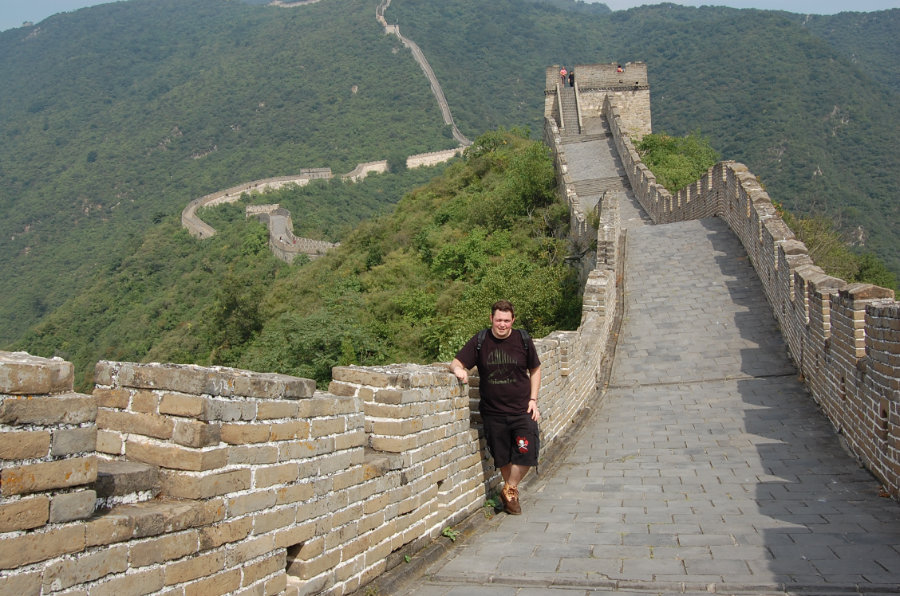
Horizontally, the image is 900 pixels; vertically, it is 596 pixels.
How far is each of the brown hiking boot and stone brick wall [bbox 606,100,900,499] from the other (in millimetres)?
2801

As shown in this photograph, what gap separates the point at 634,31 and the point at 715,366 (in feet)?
396

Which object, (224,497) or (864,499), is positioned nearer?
(224,497)

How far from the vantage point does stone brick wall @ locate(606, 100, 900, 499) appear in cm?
596

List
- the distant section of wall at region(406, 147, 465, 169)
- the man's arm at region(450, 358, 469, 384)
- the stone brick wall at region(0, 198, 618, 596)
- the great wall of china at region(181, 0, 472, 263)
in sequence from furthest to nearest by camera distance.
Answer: the distant section of wall at region(406, 147, 465, 169) < the great wall of china at region(181, 0, 472, 263) < the man's arm at region(450, 358, 469, 384) < the stone brick wall at region(0, 198, 618, 596)

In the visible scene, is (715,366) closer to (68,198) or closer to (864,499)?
(864,499)

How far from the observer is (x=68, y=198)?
91375 mm

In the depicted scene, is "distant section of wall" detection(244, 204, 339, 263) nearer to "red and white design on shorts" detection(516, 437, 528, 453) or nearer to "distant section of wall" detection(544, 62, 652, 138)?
"distant section of wall" detection(544, 62, 652, 138)

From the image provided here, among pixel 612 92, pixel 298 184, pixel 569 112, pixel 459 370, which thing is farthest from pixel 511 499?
pixel 298 184

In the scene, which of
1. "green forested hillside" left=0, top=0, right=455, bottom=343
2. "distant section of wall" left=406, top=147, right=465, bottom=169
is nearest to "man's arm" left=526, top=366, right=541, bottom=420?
"green forested hillside" left=0, top=0, right=455, bottom=343

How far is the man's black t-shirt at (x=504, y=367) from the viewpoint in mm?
5590

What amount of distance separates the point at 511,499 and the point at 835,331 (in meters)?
4.25

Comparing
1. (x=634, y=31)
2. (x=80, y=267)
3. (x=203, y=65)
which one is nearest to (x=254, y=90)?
(x=203, y=65)

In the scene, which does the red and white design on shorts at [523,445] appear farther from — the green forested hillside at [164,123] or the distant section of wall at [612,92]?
the green forested hillside at [164,123]

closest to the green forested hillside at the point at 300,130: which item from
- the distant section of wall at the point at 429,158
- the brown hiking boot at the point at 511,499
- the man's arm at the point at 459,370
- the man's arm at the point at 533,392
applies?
the distant section of wall at the point at 429,158
